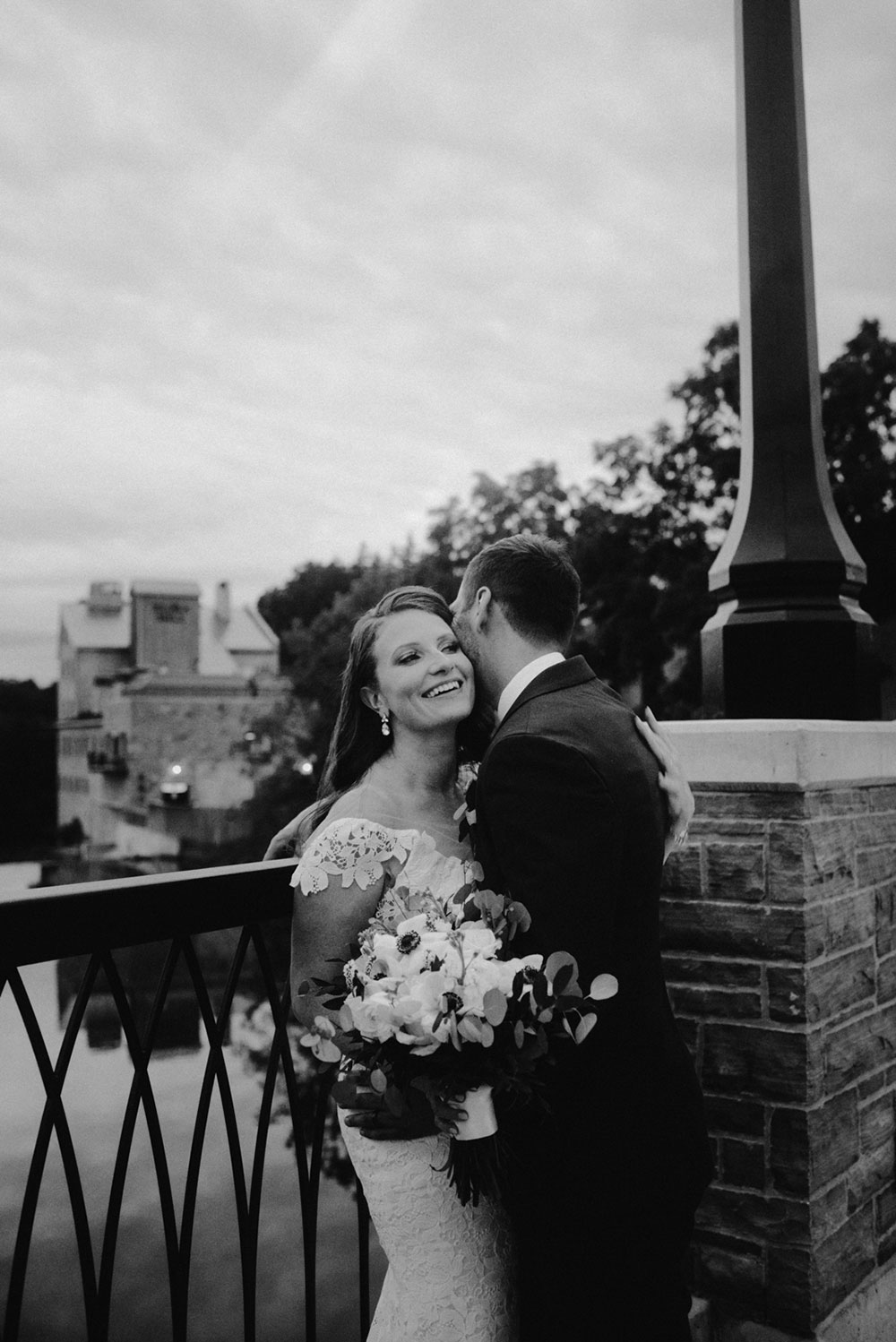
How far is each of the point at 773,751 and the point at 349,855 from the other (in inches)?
53.7

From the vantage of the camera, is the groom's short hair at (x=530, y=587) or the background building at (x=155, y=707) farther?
the background building at (x=155, y=707)

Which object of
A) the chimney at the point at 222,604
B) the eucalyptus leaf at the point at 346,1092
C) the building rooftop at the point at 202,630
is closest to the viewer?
the eucalyptus leaf at the point at 346,1092

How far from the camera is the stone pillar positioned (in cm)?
310

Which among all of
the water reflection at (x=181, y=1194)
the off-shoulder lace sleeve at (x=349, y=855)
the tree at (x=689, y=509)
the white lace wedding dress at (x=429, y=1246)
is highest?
the tree at (x=689, y=509)

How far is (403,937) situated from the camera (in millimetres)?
2029

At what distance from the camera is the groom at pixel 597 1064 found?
6.88ft

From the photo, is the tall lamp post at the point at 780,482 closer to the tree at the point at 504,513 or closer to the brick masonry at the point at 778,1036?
the brick masonry at the point at 778,1036

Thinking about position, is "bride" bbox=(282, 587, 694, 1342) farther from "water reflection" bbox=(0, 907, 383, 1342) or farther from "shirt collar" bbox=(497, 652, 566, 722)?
"water reflection" bbox=(0, 907, 383, 1342)

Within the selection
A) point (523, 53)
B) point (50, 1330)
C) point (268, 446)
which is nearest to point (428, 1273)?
point (50, 1330)

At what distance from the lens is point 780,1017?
3123mm

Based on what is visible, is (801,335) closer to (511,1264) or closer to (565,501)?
(511,1264)

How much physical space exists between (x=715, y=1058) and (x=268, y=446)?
10141 centimetres

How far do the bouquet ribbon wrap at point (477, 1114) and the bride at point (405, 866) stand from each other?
0.12 m

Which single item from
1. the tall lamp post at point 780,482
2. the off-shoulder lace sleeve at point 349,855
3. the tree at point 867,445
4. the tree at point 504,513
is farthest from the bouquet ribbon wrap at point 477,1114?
the tree at point 504,513
